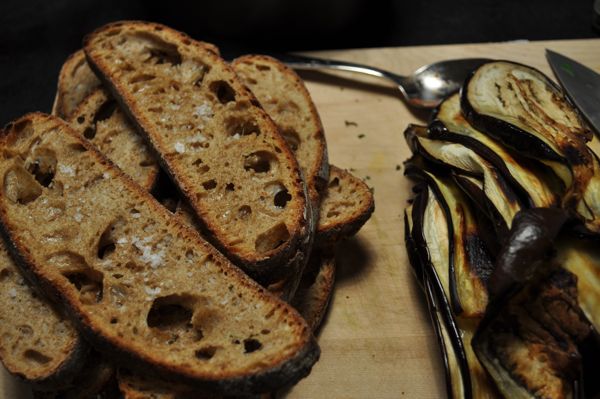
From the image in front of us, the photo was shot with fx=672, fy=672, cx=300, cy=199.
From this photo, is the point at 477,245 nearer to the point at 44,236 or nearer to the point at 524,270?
the point at 524,270

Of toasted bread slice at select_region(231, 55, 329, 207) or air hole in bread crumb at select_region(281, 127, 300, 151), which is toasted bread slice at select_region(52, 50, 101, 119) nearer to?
toasted bread slice at select_region(231, 55, 329, 207)

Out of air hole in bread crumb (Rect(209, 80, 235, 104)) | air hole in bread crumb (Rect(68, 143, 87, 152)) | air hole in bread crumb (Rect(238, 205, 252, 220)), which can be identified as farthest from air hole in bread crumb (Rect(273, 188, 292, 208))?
air hole in bread crumb (Rect(68, 143, 87, 152))

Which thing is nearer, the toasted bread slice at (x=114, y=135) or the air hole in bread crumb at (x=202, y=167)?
the air hole in bread crumb at (x=202, y=167)

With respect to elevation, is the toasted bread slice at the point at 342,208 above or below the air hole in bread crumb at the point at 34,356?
above

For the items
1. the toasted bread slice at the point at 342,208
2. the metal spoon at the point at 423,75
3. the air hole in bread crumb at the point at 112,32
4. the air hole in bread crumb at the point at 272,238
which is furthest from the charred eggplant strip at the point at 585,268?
the air hole in bread crumb at the point at 112,32

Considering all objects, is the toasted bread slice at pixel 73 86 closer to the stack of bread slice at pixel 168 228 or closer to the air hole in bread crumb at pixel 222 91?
the stack of bread slice at pixel 168 228

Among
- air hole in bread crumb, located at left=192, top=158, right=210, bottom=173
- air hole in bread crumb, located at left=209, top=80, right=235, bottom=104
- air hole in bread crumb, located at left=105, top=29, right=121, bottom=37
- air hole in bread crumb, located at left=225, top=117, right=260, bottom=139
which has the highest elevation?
air hole in bread crumb, located at left=105, top=29, right=121, bottom=37
